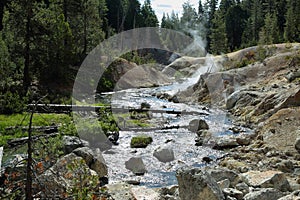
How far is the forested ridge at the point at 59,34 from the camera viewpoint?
22797 millimetres

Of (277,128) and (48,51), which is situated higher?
(48,51)

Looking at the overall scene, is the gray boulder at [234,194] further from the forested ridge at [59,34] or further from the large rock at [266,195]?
the forested ridge at [59,34]

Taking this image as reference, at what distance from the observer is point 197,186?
7.48 metres

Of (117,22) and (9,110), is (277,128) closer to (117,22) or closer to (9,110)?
(9,110)

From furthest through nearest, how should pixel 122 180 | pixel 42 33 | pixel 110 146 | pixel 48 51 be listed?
pixel 48 51 → pixel 42 33 → pixel 110 146 → pixel 122 180

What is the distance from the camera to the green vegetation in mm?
15108

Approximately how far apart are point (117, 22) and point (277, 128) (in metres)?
63.2

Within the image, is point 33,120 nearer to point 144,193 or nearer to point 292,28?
point 144,193

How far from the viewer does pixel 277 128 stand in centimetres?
1498

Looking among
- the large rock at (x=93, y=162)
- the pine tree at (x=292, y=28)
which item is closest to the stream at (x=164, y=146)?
the large rock at (x=93, y=162)

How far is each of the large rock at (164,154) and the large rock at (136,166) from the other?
129 centimetres

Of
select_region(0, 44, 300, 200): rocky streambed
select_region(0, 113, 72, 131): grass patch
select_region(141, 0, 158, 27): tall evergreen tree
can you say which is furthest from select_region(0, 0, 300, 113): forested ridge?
select_region(0, 44, 300, 200): rocky streambed

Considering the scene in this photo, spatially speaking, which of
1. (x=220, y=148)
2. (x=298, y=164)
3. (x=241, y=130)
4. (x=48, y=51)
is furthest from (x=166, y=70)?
(x=298, y=164)

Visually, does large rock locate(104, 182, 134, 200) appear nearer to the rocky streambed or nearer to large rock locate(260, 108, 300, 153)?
the rocky streambed
